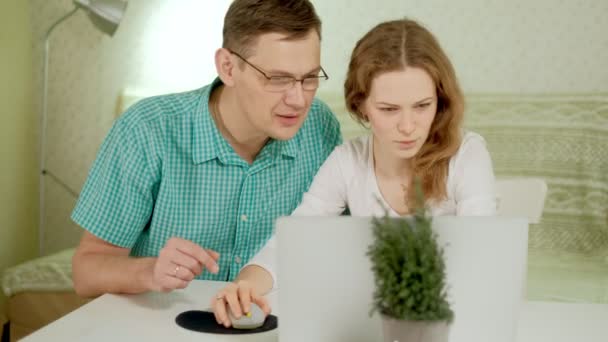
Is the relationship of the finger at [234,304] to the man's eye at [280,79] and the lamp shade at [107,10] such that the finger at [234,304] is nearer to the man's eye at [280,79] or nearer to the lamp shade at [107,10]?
the man's eye at [280,79]

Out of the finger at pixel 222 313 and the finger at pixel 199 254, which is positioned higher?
the finger at pixel 199 254

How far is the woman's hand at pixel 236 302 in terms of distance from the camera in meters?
1.17

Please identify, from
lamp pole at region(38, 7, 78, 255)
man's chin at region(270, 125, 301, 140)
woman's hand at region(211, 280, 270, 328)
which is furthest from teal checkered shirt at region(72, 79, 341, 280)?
lamp pole at region(38, 7, 78, 255)

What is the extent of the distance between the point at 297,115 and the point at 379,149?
19 cm

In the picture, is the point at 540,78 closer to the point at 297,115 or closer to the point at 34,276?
the point at 297,115

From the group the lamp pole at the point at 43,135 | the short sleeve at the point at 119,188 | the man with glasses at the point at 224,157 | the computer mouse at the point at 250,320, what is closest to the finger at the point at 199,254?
the computer mouse at the point at 250,320

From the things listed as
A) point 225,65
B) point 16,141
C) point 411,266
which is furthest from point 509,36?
point 411,266

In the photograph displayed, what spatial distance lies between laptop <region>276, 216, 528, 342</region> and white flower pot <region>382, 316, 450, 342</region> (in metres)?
0.08

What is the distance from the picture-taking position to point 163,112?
175 centimetres

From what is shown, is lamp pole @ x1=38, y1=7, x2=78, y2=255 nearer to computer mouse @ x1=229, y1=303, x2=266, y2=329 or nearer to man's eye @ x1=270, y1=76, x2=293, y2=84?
man's eye @ x1=270, y1=76, x2=293, y2=84

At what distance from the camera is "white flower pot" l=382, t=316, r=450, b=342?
0.82 m

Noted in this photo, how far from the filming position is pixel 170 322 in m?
1.22

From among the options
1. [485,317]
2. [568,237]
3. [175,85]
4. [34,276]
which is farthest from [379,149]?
[175,85]

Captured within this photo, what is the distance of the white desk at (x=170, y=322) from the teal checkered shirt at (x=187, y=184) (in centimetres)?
31
